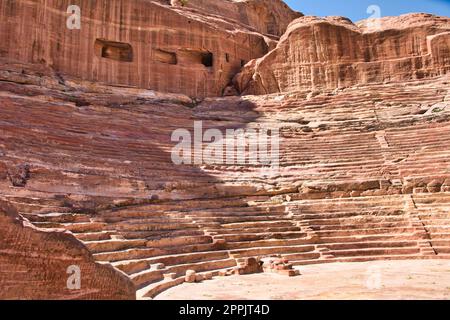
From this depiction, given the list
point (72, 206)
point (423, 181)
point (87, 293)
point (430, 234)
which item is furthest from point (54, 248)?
point (423, 181)

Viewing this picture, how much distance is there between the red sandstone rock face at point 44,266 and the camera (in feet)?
13.6

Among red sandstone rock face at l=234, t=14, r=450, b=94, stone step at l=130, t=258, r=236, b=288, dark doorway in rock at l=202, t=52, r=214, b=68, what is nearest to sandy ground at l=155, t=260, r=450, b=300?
stone step at l=130, t=258, r=236, b=288

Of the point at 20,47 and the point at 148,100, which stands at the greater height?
the point at 20,47

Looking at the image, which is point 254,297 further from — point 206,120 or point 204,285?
point 206,120

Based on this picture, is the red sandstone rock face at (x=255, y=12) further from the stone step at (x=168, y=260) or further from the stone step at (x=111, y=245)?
the stone step at (x=111, y=245)

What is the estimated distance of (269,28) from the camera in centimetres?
3222

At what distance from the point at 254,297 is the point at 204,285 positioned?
1402 mm

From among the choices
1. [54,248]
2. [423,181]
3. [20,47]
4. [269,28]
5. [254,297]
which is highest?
[269,28]

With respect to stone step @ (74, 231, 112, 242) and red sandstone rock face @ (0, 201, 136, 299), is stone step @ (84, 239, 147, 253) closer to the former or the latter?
stone step @ (74, 231, 112, 242)

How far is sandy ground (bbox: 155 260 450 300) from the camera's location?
6.57 meters

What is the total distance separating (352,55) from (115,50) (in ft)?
34.1

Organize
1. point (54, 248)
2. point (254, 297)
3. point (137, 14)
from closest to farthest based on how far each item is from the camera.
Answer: point (54, 248)
point (254, 297)
point (137, 14)

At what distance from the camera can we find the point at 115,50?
21.9 metres
